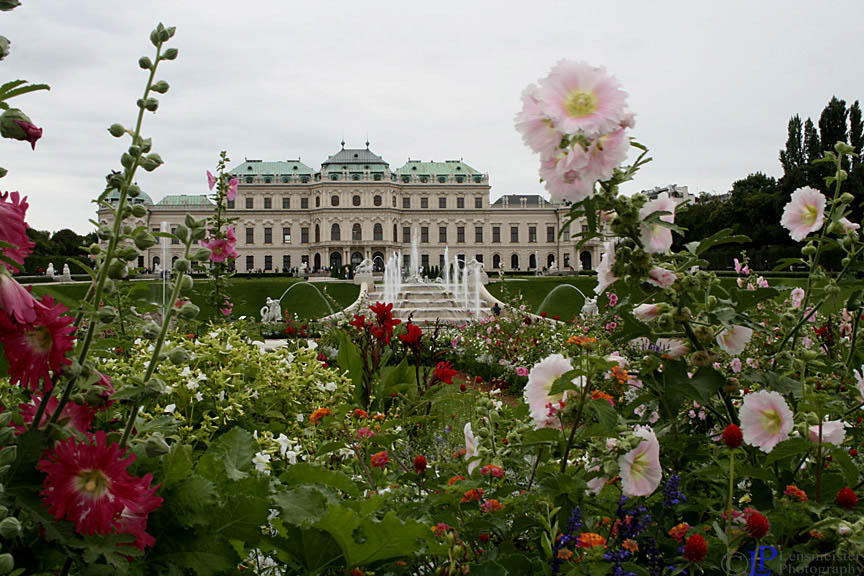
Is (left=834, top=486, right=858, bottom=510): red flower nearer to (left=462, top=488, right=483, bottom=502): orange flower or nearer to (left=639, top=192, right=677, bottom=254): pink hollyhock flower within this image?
(left=639, top=192, right=677, bottom=254): pink hollyhock flower

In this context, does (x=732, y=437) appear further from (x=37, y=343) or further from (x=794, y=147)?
(x=794, y=147)

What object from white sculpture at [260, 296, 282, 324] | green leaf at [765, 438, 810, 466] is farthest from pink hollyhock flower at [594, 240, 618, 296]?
white sculpture at [260, 296, 282, 324]

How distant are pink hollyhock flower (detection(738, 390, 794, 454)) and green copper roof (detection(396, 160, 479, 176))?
5419 centimetres

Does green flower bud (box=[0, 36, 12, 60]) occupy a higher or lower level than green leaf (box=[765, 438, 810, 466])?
higher

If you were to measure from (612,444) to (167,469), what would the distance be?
2.52ft

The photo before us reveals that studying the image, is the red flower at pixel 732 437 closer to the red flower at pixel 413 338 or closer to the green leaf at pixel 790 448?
the green leaf at pixel 790 448

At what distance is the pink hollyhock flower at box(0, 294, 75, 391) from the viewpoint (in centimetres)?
79

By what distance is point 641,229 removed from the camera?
1.14m

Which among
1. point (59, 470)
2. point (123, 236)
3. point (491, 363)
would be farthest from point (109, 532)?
point (491, 363)

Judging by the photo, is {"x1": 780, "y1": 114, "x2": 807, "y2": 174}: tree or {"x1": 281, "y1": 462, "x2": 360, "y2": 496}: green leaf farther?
{"x1": 780, "y1": 114, "x2": 807, "y2": 174}: tree

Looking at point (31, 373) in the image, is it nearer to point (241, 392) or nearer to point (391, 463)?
point (391, 463)

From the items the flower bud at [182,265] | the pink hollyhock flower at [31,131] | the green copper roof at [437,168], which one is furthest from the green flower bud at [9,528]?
the green copper roof at [437,168]

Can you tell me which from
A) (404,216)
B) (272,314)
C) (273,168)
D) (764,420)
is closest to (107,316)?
(764,420)

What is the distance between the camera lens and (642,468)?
1139 mm
